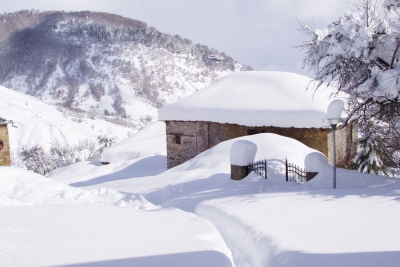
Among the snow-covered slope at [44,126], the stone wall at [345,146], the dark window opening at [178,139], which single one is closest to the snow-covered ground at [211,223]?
the stone wall at [345,146]

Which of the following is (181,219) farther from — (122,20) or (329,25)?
(122,20)

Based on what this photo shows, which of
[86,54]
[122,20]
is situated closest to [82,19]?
[122,20]

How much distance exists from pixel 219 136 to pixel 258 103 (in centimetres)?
270

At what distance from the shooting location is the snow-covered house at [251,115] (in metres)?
15.8

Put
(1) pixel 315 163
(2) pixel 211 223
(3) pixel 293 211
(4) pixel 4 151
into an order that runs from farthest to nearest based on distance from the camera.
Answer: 1. (4) pixel 4 151
2. (1) pixel 315 163
3. (2) pixel 211 223
4. (3) pixel 293 211

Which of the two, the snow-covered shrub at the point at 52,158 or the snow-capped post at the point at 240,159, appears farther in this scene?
the snow-covered shrub at the point at 52,158

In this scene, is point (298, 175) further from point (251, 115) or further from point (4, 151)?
point (4, 151)

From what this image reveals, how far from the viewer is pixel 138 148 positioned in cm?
2811

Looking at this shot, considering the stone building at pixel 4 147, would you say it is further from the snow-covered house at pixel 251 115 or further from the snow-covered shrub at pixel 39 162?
the snow-covered shrub at pixel 39 162

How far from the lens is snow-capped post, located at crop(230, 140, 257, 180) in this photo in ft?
35.3

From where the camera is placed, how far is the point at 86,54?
112188 mm

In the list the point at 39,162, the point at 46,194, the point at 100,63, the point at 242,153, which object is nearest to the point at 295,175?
the point at 242,153

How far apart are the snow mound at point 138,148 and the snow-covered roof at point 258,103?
8197mm

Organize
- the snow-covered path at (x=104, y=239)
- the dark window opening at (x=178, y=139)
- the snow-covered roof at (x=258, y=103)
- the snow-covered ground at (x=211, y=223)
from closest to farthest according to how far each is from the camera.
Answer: the snow-covered path at (x=104, y=239) → the snow-covered ground at (x=211, y=223) → the snow-covered roof at (x=258, y=103) → the dark window opening at (x=178, y=139)
